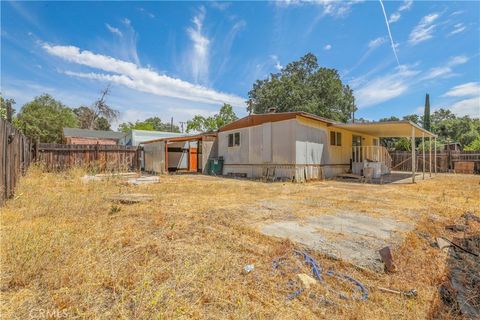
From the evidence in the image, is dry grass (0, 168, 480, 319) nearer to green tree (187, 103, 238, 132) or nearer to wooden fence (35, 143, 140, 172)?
wooden fence (35, 143, 140, 172)

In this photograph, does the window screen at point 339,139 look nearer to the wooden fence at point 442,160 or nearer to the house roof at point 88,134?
the wooden fence at point 442,160

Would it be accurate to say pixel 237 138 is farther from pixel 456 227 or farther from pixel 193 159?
pixel 456 227

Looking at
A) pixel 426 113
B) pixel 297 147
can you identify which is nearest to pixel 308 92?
pixel 297 147

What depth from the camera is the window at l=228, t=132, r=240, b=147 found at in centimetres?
1384

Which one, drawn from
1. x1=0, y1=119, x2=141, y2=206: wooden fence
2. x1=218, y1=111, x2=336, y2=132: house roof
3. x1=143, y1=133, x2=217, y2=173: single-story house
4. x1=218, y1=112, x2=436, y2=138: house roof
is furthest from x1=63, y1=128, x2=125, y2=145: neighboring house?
x1=218, y1=112, x2=436, y2=138: house roof

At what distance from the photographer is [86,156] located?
14.4 meters

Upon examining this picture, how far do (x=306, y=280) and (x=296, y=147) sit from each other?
29.1 ft

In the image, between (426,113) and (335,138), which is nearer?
(335,138)

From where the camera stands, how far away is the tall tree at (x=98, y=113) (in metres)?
33.0

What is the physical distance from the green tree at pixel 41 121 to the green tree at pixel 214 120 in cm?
1753

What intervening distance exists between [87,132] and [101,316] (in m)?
32.8

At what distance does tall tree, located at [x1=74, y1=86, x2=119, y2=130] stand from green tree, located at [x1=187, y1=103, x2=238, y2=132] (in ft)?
37.9

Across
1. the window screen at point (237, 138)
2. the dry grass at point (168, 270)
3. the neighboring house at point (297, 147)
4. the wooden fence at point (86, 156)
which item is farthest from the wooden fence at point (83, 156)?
the dry grass at point (168, 270)

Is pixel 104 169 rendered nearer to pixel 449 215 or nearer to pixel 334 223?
pixel 334 223
